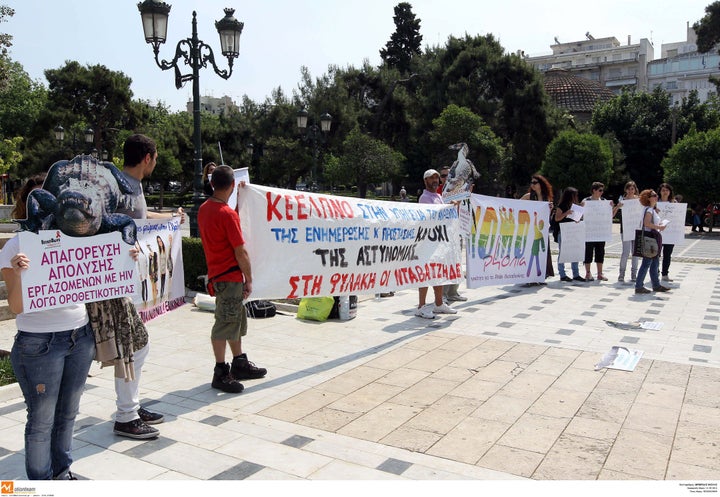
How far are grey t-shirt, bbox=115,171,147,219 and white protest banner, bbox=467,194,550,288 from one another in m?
5.23

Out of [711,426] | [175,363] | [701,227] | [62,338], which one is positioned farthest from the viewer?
[701,227]

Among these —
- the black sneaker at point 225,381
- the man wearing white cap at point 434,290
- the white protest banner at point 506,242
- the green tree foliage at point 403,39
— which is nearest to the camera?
the black sneaker at point 225,381

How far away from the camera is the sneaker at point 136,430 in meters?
4.04

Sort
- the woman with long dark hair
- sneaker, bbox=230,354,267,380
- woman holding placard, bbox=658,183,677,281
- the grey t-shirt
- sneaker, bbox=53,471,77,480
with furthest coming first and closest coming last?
woman holding placard, bbox=658,183,677,281, the woman with long dark hair, sneaker, bbox=230,354,267,380, the grey t-shirt, sneaker, bbox=53,471,77,480

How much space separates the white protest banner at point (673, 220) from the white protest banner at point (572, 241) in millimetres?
1475

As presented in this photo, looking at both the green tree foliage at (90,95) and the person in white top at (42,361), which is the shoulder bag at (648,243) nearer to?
the person in white top at (42,361)

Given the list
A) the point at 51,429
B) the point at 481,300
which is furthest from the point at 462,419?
the point at 481,300

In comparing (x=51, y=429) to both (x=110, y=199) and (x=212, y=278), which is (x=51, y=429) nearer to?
(x=110, y=199)

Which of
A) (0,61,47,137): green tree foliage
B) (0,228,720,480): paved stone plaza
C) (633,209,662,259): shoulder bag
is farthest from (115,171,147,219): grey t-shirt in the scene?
(0,61,47,137): green tree foliage

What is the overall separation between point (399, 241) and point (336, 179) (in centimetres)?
3106

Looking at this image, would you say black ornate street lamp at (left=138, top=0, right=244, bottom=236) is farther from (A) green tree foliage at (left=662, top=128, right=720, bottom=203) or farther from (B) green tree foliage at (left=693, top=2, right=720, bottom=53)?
(B) green tree foliage at (left=693, top=2, right=720, bottom=53)

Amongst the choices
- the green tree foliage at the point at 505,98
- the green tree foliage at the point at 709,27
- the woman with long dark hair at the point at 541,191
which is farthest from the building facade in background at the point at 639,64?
the woman with long dark hair at the point at 541,191

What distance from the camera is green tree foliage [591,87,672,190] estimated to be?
134 ft

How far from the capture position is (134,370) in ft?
12.8
